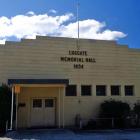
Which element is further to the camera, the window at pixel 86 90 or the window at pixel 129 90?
the window at pixel 129 90

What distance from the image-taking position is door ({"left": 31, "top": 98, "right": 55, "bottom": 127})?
2559 cm

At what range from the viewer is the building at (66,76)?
2517 centimetres

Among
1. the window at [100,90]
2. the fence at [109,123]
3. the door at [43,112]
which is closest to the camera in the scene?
the fence at [109,123]

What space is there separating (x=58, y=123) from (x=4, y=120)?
200 inches

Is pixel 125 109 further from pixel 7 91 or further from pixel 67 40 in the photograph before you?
pixel 7 91

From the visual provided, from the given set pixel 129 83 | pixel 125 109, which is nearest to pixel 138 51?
pixel 129 83

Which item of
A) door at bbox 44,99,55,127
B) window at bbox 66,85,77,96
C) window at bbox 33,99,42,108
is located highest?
window at bbox 66,85,77,96

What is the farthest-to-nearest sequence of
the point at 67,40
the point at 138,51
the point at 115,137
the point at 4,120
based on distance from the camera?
the point at 138,51, the point at 67,40, the point at 4,120, the point at 115,137

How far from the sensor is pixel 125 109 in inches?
1023

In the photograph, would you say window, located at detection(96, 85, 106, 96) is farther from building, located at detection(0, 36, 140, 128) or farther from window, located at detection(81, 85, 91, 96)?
window, located at detection(81, 85, 91, 96)

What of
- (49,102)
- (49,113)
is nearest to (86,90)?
(49,102)

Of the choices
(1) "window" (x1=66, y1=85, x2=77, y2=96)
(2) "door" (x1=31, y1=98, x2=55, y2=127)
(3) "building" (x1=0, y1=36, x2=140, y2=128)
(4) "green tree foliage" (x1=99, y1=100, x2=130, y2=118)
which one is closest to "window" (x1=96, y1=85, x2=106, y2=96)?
(3) "building" (x1=0, y1=36, x2=140, y2=128)

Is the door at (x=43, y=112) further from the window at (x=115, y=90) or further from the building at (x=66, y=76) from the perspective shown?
the window at (x=115, y=90)

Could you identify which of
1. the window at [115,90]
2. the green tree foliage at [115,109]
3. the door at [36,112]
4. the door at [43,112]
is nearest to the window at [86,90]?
the green tree foliage at [115,109]
